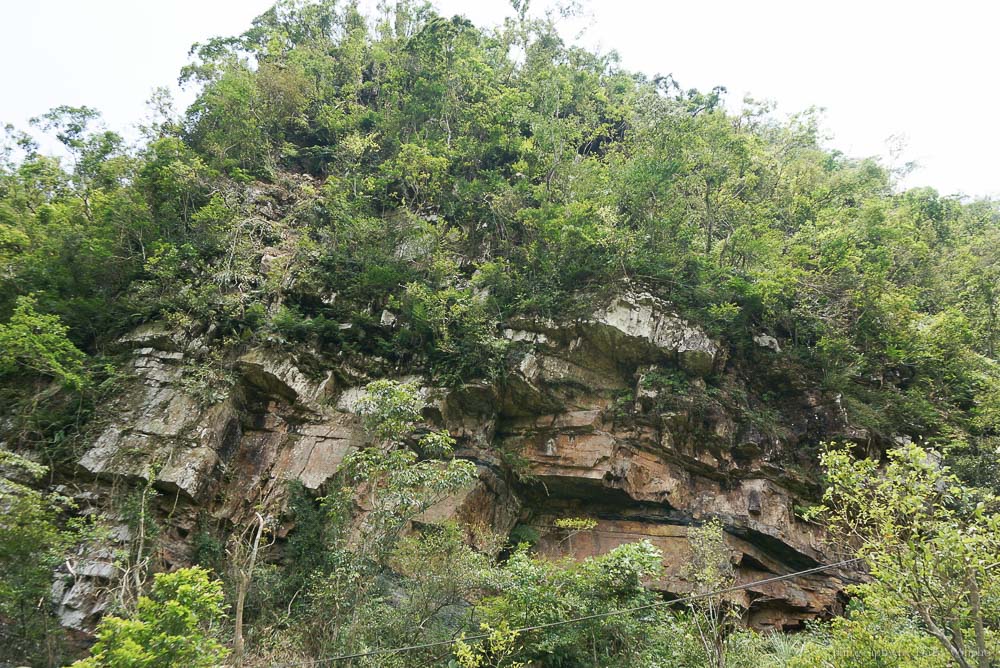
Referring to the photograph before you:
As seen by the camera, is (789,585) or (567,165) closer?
(789,585)

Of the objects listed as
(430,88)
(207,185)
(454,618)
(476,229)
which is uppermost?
(430,88)

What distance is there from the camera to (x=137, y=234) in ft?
50.2

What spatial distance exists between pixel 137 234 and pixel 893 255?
72.8 ft

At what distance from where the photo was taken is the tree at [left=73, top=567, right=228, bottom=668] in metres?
6.51

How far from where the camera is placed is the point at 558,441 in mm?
14602

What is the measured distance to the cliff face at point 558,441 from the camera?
12.7 m

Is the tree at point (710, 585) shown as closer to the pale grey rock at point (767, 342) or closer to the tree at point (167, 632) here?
the pale grey rock at point (767, 342)

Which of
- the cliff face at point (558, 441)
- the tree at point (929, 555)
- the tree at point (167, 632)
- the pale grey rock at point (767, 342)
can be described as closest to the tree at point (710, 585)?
the cliff face at point (558, 441)

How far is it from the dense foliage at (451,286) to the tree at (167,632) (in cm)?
5

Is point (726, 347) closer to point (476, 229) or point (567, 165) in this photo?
point (567, 165)

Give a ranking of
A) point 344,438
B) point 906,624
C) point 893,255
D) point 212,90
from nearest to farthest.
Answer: point 906,624 < point 344,438 < point 893,255 < point 212,90

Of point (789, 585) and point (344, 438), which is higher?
point (344, 438)

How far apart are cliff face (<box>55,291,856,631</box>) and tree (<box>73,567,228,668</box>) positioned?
5304mm

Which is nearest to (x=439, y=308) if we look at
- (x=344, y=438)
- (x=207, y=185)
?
(x=344, y=438)
